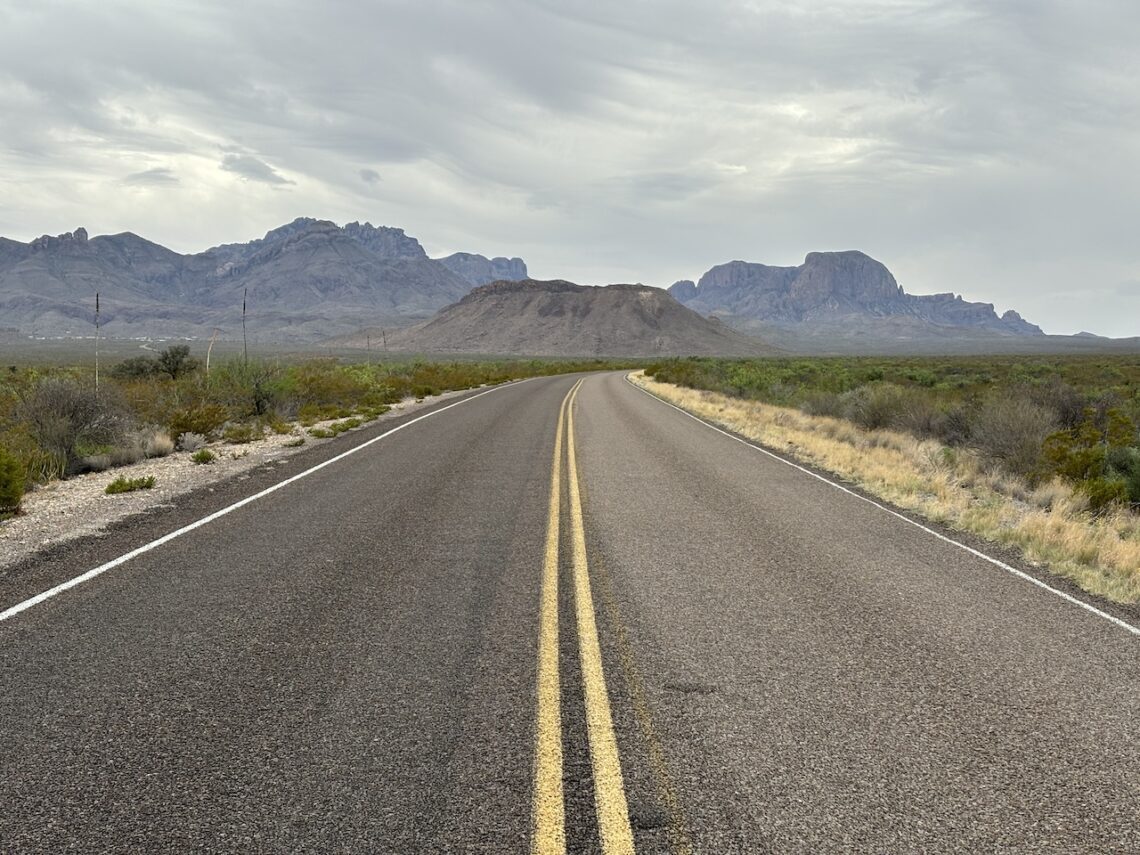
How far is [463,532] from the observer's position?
8016 millimetres

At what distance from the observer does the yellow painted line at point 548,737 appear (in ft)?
9.61

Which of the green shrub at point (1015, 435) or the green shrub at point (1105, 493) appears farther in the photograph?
the green shrub at point (1015, 435)

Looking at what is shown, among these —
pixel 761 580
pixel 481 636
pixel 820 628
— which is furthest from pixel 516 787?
pixel 761 580

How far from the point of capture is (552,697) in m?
4.09

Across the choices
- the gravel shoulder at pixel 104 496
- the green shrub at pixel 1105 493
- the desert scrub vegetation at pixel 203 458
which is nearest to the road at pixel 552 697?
the gravel shoulder at pixel 104 496

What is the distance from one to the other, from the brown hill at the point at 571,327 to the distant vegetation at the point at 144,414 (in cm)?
14106

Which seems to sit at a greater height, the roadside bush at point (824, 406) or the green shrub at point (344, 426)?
the roadside bush at point (824, 406)

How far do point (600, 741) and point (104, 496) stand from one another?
889 centimetres

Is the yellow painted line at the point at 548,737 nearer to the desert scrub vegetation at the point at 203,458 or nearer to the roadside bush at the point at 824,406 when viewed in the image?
the desert scrub vegetation at the point at 203,458

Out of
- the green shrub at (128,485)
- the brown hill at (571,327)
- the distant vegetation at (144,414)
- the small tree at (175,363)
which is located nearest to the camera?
the green shrub at (128,485)

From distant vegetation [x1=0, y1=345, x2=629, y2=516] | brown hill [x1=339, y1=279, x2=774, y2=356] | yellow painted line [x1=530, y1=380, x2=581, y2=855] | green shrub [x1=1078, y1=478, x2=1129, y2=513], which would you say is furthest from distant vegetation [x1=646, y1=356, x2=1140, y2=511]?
brown hill [x1=339, y1=279, x2=774, y2=356]

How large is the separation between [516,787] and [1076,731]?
10.5ft

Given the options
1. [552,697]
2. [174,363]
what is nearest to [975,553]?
[552,697]

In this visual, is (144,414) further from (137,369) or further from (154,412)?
(137,369)
